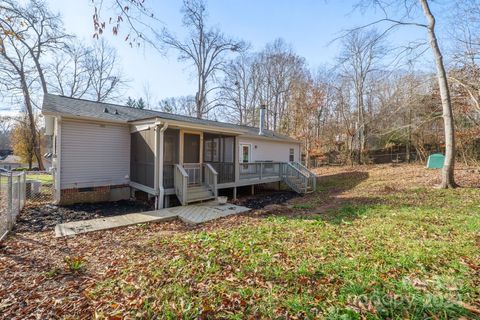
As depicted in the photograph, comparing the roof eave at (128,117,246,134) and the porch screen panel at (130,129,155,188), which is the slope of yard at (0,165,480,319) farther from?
the roof eave at (128,117,246,134)

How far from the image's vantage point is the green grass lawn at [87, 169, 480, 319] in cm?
241

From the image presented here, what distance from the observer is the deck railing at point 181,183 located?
317 inches

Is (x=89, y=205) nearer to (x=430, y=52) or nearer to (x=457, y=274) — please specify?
(x=457, y=274)

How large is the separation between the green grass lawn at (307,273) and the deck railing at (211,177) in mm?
3872

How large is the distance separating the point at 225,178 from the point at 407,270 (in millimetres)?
7788

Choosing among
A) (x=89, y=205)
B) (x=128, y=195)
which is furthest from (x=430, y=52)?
(x=89, y=205)

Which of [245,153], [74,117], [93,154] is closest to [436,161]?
[245,153]

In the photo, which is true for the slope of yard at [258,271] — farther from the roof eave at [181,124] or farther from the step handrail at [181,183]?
the roof eave at [181,124]

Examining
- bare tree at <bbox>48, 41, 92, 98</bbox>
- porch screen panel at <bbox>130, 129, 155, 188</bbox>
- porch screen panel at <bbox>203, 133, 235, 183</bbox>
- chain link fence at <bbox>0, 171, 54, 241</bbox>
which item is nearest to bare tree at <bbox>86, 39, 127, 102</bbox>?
bare tree at <bbox>48, 41, 92, 98</bbox>

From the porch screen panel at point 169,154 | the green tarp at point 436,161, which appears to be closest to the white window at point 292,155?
the green tarp at point 436,161

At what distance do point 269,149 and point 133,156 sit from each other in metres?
9.15

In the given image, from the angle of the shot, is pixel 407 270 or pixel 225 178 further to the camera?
pixel 225 178

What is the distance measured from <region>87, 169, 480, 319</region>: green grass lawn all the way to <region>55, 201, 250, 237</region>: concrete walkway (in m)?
1.53

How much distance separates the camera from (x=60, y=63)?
875 inches
